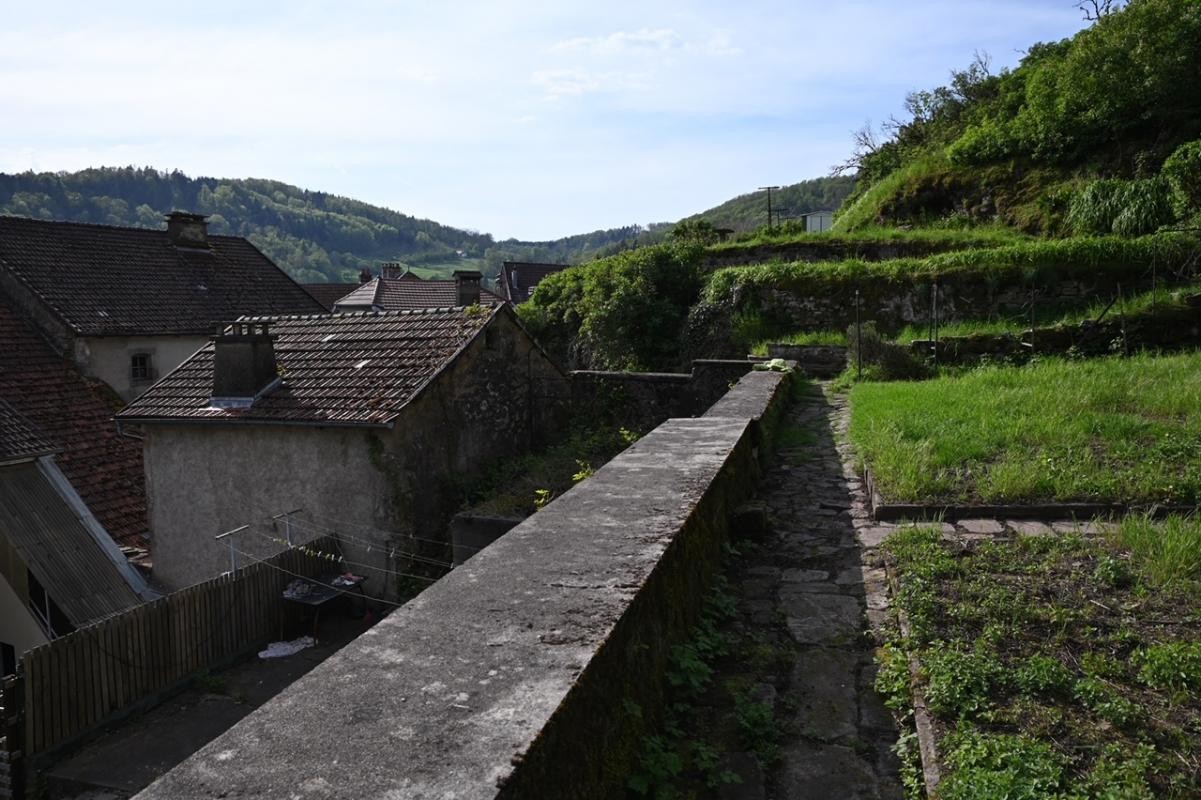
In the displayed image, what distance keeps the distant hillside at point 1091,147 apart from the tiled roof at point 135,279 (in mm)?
20004

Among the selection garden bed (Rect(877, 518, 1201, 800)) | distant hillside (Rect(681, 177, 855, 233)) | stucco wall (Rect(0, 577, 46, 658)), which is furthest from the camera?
distant hillside (Rect(681, 177, 855, 233))

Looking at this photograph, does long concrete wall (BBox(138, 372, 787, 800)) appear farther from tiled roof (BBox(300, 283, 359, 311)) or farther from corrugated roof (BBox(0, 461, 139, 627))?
tiled roof (BBox(300, 283, 359, 311))

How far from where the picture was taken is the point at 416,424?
38.1 ft

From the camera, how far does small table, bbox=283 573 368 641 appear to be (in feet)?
34.7

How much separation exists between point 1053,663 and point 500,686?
2165 mm

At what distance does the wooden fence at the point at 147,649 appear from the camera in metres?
8.09

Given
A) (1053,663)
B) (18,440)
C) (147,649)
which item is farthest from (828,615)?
(18,440)

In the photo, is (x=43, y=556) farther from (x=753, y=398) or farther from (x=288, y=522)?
(x=753, y=398)

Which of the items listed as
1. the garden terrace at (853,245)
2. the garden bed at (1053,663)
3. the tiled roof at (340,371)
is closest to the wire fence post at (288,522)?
the tiled roof at (340,371)

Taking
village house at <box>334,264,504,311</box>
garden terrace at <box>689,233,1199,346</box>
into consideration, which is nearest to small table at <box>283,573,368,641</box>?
garden terrace at <box>689,233,1199,346</box>

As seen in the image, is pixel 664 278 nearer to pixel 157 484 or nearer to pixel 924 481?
pixel 157 484

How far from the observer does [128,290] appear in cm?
2305

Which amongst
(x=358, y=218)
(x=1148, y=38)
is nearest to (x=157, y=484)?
(x=1148, y=38)

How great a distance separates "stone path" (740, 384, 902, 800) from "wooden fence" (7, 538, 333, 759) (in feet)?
23.2
